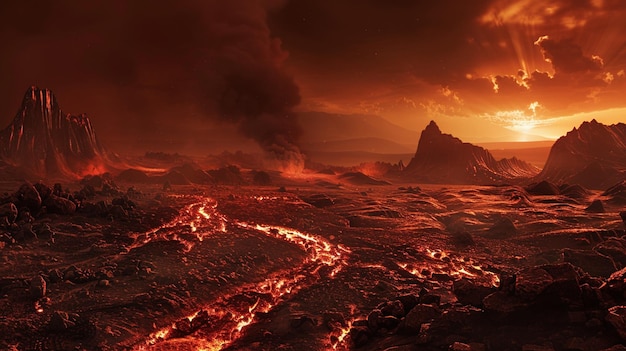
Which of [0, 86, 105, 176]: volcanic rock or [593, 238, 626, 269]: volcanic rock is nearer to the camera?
[593, 238, 626, 269]: volcanic rock

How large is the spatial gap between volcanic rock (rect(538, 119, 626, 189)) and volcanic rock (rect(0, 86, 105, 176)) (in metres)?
95.5

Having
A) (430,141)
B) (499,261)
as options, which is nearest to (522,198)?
(499,261)

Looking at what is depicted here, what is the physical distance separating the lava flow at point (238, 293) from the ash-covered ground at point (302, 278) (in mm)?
85

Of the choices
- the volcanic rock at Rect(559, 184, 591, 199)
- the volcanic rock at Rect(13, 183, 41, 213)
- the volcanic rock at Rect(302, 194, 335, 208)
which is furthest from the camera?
the volcanic rock at Rect(559, 184, 591, 199)

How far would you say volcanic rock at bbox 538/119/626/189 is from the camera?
7181 centimetres

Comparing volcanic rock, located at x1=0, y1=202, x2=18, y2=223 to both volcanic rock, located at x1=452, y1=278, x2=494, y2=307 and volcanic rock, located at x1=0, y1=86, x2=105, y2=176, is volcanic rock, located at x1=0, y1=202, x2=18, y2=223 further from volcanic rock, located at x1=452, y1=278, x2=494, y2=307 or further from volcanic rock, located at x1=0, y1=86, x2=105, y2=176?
volcanic rock, located at x1=0, y1=86, x2=105, y2=176

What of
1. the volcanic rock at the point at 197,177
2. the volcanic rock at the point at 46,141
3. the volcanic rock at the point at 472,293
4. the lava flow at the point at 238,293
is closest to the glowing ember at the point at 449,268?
the lava flow at the point at 238,293

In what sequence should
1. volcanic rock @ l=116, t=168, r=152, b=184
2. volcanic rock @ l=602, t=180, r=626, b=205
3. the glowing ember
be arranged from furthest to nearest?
volcanic rock @ l=116, t=168, r=152, b=184 < volcanic rock @ l=602, t=180, r=626, b=205 < the glowing ember

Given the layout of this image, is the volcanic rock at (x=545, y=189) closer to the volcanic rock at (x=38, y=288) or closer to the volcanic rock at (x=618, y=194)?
the volcanic rock at (x=618, y=194)

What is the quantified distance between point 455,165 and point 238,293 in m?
90.1

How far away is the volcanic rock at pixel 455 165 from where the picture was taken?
94500 millimetres

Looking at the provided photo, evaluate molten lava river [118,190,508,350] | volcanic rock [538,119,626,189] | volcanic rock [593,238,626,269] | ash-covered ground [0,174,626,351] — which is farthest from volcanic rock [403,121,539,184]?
molten lava river [118,190,508,350]

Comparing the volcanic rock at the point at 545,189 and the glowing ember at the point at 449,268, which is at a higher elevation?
the volcanic rock at the point at 545,189

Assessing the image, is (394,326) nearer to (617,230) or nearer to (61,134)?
(617,230)
